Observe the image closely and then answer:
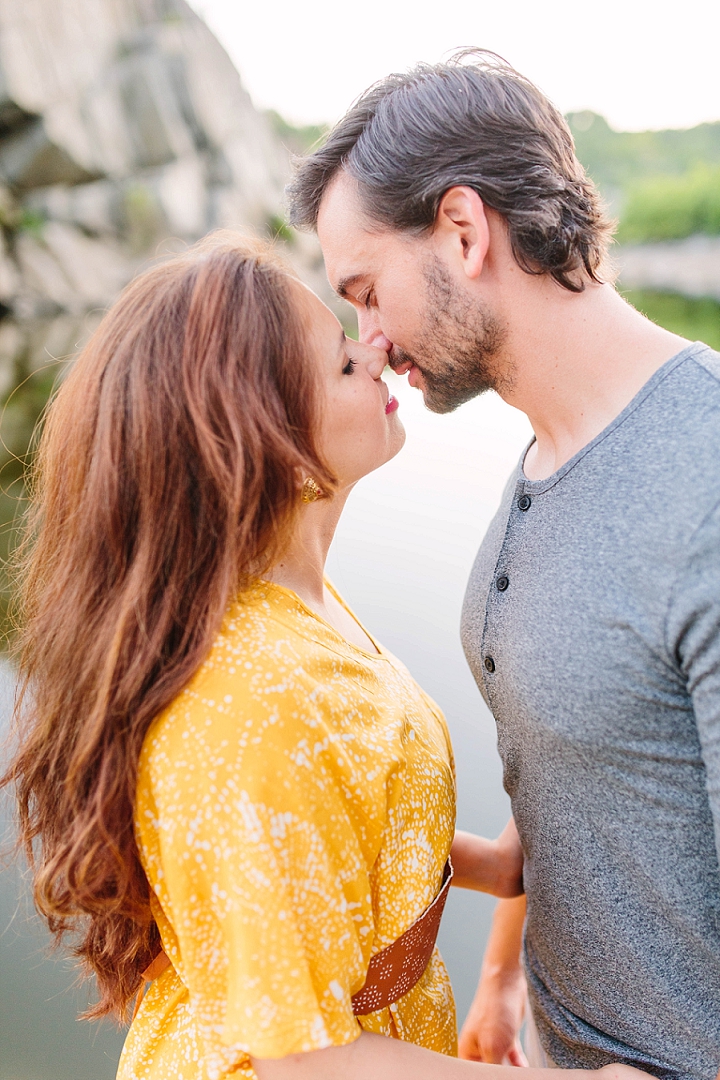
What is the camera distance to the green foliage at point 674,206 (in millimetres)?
24344

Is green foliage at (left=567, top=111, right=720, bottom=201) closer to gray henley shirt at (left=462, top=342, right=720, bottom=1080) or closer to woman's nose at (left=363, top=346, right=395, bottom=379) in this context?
woman's nose at (left=363, top=346, right=395, bottom=379)

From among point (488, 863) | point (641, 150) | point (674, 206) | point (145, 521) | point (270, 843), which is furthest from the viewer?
point (641, 150)

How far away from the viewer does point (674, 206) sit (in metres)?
25.6

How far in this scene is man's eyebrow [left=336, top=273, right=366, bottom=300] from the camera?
1.56 metres

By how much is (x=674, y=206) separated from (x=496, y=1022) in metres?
28.5

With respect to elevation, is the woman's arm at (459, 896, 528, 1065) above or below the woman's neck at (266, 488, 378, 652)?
below

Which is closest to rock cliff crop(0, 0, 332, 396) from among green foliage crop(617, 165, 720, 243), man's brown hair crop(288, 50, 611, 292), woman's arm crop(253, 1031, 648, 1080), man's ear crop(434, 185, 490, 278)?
man's brown hair crop(288, 50, 611, 292)

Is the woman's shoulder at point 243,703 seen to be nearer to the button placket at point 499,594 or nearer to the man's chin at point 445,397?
the button placket at point 499,594

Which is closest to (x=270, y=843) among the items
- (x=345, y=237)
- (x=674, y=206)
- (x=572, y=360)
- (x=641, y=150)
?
(x=572, y=360)

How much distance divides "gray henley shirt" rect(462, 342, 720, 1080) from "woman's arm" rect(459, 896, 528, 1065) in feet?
1.06

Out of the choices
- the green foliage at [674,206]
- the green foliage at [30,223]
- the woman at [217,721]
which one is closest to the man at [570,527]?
the woman at [217,721]

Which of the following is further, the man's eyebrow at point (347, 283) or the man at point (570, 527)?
the man's eyebrow at point (347, 283)

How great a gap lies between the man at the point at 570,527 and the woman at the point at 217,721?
0.77ft

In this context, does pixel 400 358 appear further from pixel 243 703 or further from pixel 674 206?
pixel 674 206
